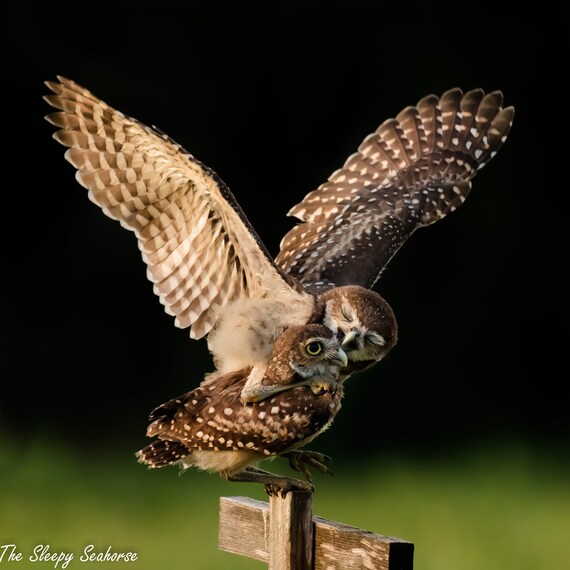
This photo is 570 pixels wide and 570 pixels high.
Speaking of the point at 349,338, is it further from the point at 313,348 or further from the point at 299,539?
the point at 299,539

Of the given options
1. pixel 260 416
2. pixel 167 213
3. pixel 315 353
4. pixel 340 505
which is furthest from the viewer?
pixel 340 505

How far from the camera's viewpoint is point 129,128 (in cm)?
429

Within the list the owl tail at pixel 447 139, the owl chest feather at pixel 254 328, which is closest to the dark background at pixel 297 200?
the owl tail at pixel 447 139

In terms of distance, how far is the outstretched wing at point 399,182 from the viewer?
550cm

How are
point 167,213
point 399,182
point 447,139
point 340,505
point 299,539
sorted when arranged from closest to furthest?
1. point 299,539
2. point 167,213
3. point 399,182
4. point 447,139
5. point 340,505

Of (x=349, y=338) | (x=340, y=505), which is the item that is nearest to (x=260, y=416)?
(x=349, y=338)

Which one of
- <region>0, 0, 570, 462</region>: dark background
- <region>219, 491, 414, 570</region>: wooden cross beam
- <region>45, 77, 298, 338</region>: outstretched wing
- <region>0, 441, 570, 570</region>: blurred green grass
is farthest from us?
<region>0, 0, 570, 462</region>: dark background

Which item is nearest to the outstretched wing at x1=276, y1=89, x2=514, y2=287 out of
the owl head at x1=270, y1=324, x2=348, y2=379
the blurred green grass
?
the owl head at x1=270, y1=324, x2=348, y2=379

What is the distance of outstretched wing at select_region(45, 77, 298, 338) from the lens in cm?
430

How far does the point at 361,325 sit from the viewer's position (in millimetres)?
4137

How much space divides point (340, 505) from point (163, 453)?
2.77 meters

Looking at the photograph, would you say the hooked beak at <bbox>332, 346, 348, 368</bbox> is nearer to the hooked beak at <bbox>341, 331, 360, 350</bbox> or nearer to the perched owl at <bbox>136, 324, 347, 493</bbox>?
the perched owl at <bbox>136, 324, 347, 493</bbox>

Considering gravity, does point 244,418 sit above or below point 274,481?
above

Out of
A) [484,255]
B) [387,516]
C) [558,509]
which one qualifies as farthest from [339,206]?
[484,255]
